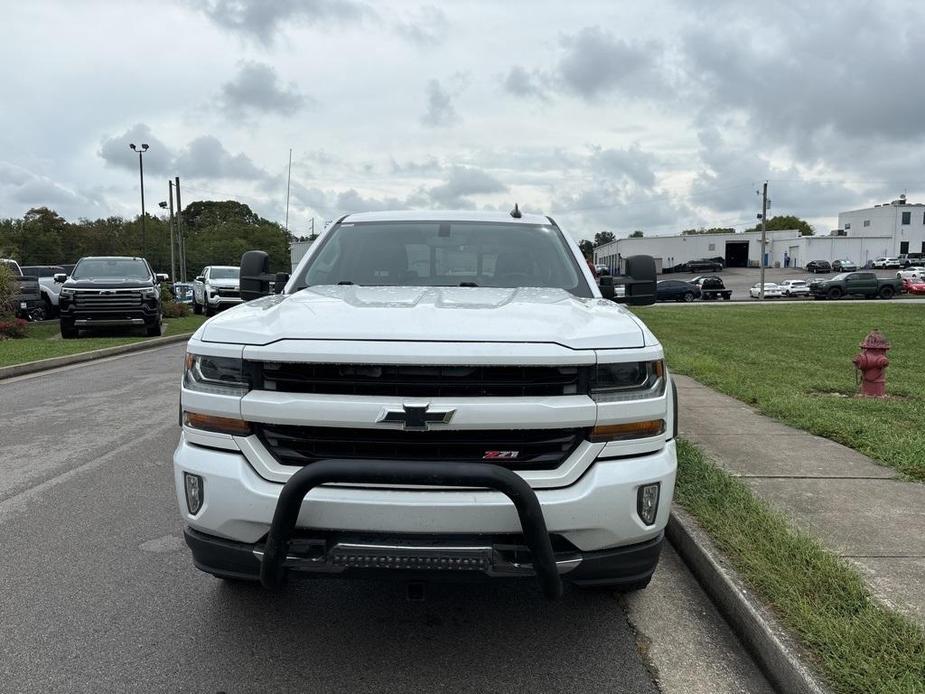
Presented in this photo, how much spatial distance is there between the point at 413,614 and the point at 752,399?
579cm

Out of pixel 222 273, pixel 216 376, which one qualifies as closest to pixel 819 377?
pixel 216 376

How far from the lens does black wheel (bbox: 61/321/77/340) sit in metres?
16.8

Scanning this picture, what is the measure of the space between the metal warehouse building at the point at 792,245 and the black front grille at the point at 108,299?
7275cm

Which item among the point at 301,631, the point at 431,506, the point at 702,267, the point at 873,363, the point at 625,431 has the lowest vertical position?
the point at 301,631

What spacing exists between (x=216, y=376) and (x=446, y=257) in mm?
1981

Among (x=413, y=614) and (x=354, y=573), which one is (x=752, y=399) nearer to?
(x=413, y=614)

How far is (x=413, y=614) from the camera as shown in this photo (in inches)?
131

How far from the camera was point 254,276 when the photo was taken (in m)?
4.61

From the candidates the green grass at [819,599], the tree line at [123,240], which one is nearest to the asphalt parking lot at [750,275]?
the tree line at [123,240]

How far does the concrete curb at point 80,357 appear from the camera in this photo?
11.4 metres

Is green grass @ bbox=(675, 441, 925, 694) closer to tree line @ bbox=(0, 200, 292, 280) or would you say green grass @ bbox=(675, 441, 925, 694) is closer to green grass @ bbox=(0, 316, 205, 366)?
green grass @ bbox=(0, 316, 205, 366)

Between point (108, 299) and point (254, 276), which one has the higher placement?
point (254, 276)

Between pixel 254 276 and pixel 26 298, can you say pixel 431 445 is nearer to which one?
pixel 254 276

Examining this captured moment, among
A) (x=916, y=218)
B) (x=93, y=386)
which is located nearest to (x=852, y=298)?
(x=93, y=386)
